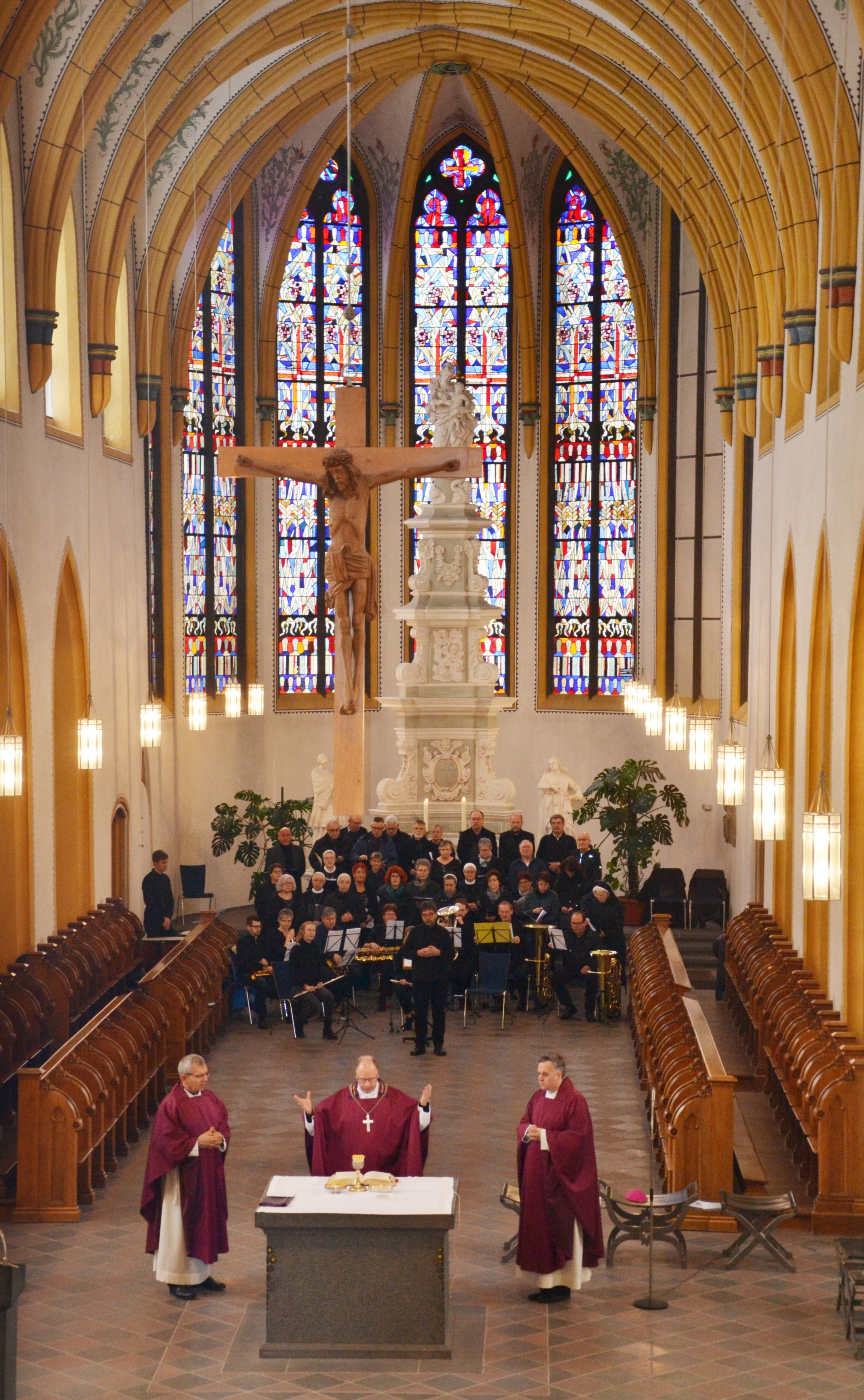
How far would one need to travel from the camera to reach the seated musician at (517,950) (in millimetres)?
17781

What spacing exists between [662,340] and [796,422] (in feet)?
29.0

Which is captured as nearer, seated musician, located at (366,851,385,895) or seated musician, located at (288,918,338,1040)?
seated musician, located at (288,918,338,1040)

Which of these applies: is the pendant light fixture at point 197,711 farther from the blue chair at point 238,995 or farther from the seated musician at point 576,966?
the seated musician at point 576,966

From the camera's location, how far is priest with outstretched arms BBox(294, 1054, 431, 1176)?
10.6m

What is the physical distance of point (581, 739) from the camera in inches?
1082

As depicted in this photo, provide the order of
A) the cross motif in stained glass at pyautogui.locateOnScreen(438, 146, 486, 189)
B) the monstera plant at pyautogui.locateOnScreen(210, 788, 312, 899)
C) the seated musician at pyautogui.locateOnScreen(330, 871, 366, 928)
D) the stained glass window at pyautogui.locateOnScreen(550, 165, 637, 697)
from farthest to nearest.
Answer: the cross motif in stained glass at pyautogui.locateOnScreen(438, 146, 486, 189), the stained glass window at pyautogui.locateOnScreen(550, 165, 637, 697), the monstera plant at pyautogui.locateOnScreen(210, 788, 312, 899), the seated musician at pyautogui.locateOnScreen(330, 871, 366, 928)

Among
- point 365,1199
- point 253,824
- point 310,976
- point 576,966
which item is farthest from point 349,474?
point 253,824

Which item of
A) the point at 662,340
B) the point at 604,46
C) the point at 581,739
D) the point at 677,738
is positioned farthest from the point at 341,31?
the point at 581,739

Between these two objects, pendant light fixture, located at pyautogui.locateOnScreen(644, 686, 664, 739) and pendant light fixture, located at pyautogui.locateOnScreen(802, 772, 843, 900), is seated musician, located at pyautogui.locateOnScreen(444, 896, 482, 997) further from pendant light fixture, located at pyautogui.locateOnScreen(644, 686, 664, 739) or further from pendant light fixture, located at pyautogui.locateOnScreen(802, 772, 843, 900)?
pendant light fixture, located at pyautogui.locateOnScreen(802, 772, 843, 900)

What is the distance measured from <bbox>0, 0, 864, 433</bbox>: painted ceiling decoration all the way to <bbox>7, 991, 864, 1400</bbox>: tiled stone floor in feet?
22.6

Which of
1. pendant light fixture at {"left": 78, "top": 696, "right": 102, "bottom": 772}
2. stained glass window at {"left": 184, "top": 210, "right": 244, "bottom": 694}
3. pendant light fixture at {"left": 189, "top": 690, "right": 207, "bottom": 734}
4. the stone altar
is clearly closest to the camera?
the stone altar

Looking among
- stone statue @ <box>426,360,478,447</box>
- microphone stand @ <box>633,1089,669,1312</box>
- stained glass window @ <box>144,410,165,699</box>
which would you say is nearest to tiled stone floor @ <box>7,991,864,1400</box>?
microphone stand @ <box>633,1089,669,1312</box>

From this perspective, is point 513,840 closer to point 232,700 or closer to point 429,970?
point 429,970

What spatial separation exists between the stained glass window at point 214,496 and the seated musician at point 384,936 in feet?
26.4
